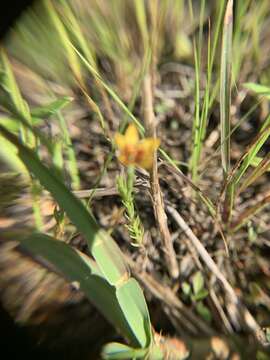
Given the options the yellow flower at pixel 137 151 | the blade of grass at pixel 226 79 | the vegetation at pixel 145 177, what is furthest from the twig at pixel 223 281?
the yellow flower at pixel 137 151

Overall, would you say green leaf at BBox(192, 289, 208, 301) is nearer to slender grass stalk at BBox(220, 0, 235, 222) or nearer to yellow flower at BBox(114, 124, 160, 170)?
slender grass stalk at BBox(220, 0, 235, 222)

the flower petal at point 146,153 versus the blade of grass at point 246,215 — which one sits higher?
the flower petal at point 146,153

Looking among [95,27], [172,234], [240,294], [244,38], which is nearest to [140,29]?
[95,27]

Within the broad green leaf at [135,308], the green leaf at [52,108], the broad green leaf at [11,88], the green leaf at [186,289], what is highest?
the broad green leaf at [11,88]

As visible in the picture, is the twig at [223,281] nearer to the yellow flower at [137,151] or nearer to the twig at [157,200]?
the twig at [157,200]

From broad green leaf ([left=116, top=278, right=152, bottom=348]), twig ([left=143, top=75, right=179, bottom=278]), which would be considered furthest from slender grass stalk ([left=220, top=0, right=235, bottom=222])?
broad green leaf ([left=116, top=278, right=152, bottom=348])

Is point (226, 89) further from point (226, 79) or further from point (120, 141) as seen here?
point (120, 141)
